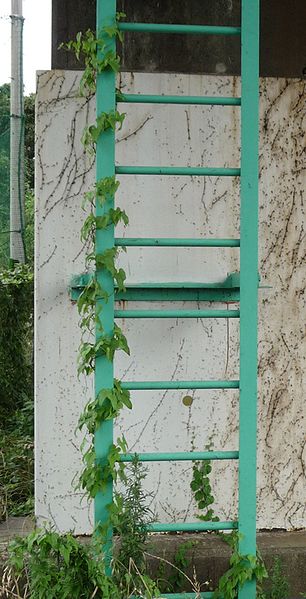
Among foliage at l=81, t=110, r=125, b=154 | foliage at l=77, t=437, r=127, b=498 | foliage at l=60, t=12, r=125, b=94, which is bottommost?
foliage at l=77, t=437, r=127, b=498

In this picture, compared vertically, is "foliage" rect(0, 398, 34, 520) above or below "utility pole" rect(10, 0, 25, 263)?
below

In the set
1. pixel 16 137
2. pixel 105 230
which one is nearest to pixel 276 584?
pixel 105 230

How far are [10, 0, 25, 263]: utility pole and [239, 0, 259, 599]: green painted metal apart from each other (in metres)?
4.97

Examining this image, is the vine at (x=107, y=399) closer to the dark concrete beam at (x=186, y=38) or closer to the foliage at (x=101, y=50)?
the foliage at (x=101, y=50)

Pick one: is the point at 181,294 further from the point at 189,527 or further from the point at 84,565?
the point at 84,565

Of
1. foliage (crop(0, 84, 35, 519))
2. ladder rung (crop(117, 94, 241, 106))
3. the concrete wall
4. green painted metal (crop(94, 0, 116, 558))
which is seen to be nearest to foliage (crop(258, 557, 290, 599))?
the concrete wall

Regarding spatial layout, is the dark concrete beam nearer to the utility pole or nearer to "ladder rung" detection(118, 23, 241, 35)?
"ladder rung" detection(118, 23, 241, 35)

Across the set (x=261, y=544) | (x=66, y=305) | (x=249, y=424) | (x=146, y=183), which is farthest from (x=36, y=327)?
(x=261, y=544)

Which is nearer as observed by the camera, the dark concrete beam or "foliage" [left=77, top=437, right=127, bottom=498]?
"foliage" [left=77, top=437, right=127, bottom=498]

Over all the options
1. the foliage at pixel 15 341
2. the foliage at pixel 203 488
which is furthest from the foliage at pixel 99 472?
the foliage at pixel 15 341

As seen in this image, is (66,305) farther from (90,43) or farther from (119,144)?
(90,43)

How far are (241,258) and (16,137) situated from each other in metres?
5.20

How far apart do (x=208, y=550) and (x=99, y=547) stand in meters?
0.87

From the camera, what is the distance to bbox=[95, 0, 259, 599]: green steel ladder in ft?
10.4
